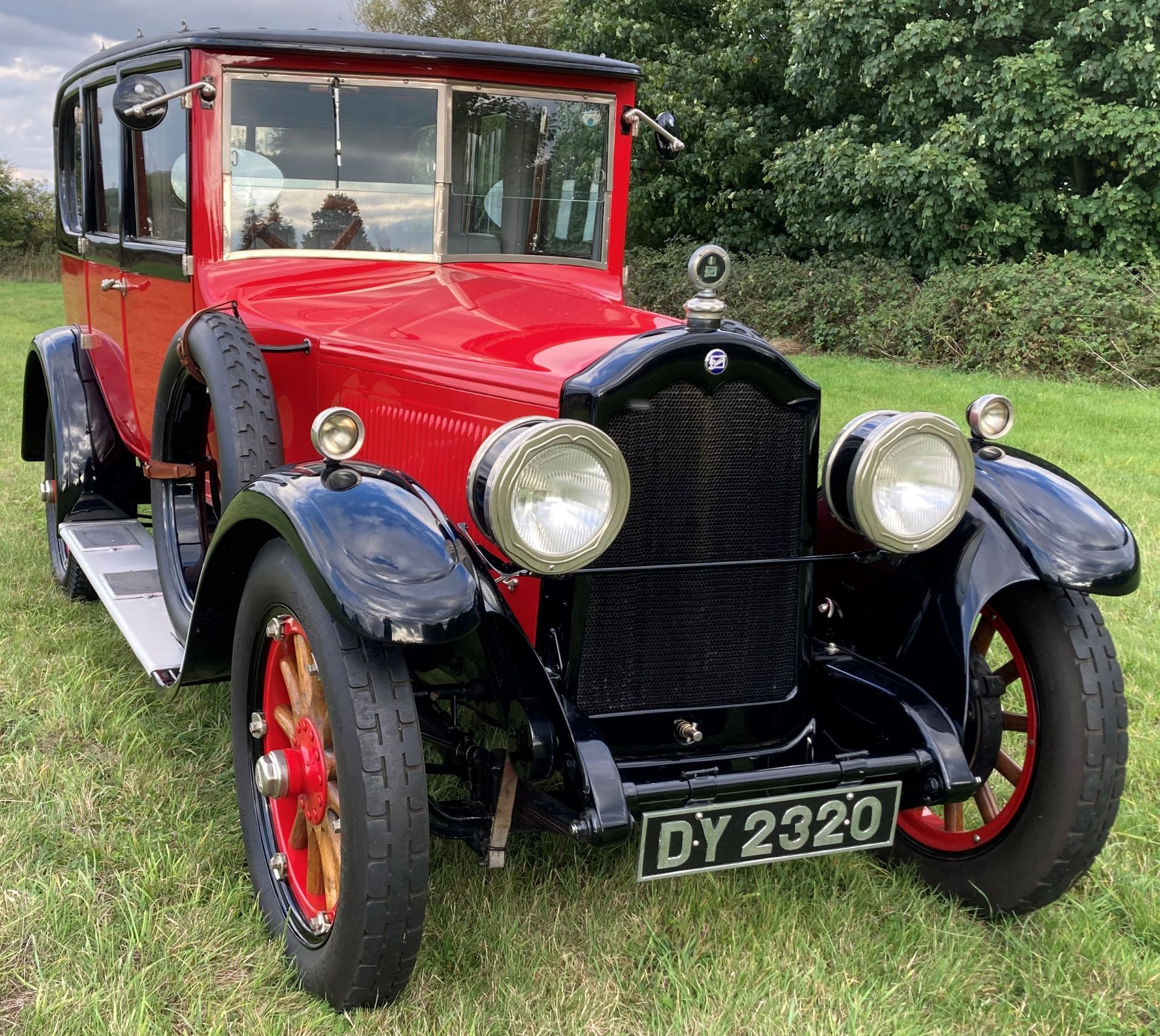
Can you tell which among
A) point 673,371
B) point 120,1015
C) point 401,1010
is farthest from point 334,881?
point 673,371

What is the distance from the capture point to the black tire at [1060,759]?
2215 mm

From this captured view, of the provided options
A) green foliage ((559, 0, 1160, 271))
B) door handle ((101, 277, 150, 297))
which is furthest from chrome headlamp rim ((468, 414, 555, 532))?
green foliage ((559, 0, 1160, 271))

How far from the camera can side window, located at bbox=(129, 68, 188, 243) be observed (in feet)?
10.8

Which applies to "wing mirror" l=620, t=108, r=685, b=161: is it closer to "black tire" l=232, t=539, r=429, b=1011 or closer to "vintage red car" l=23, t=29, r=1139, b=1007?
"vintage red car" l=23, t=29, r=1139, b=1007

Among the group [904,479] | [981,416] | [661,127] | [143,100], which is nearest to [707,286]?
[904,479]

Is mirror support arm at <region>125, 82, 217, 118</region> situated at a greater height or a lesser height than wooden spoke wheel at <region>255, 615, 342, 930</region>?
greater

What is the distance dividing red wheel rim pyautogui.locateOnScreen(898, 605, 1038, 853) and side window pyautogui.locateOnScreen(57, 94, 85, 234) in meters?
3.71

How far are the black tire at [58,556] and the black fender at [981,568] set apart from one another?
2.84 meters

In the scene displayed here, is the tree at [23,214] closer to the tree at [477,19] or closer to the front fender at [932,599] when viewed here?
the tree at [477,19]

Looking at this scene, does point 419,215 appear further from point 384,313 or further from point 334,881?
point 334,881

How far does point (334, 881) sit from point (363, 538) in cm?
68

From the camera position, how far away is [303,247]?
3.29 m

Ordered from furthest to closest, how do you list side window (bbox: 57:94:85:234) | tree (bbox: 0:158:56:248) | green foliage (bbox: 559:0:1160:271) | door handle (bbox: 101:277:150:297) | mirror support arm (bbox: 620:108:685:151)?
tree (bbox: 0:158:56:248) < green foliage (bbox: 559:0:1160:271) < side window (bbox: 57:94:85:234) < door handle (bbox: 101:277:150:297) < mirror support arm (bbox: 620:108:685:151)

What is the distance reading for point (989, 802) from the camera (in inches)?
99.6
